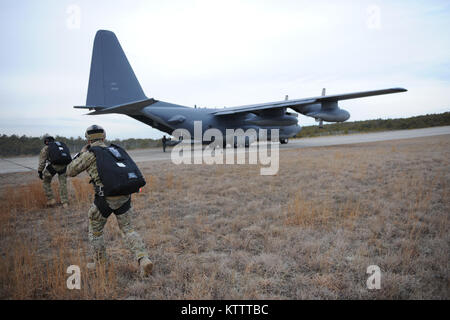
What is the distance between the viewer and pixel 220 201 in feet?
23.3

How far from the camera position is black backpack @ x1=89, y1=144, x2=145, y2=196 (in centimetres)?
329

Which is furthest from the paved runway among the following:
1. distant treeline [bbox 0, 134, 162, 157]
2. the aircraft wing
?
distant treeline [bbox 0, 134, 162, 157]

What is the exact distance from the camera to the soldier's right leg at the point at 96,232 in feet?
11.9

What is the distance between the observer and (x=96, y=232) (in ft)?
12.1

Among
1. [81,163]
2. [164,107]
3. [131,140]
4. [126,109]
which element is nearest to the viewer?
[81,163]

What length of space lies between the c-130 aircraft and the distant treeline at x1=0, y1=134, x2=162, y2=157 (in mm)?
13772

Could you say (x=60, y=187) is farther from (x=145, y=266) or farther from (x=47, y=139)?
(x=145, y=266)

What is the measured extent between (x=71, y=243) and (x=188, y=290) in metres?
2.86

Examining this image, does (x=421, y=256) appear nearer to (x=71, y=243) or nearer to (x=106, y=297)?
(x=106, y=297)

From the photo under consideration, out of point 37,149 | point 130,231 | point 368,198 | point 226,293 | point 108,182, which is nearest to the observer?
point 226,293

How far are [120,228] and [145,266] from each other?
690 mm

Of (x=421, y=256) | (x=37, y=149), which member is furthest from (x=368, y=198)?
(x=37, y=149)

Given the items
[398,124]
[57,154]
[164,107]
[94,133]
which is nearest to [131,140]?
[164,107]

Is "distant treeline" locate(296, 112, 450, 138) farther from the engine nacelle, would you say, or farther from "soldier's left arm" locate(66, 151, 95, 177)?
"soldier's left arm" locate(66, 151, 95, 177)
